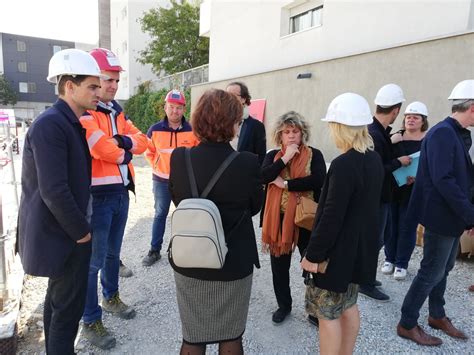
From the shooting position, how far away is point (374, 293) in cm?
338

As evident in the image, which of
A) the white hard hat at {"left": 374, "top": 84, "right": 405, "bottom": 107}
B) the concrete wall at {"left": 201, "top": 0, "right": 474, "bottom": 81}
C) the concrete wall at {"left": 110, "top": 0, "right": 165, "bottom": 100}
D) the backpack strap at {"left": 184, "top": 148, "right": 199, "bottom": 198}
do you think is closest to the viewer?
the backpack strap at {"left": 184, "top": 148, "right": 199, "bottom": 198}

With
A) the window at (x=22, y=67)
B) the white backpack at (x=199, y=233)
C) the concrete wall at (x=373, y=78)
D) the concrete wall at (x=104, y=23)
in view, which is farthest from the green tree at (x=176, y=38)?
the window at (x=22, y=67)

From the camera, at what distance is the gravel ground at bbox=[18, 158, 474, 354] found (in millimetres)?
2613

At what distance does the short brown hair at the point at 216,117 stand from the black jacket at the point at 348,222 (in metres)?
0.63

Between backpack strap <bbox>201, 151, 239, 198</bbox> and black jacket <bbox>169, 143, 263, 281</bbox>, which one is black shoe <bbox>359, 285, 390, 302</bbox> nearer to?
black jacket <bbox>169, 143, 263, 281</bbox>

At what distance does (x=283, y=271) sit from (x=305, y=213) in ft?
1.97

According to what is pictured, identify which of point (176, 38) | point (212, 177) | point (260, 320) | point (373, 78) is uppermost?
point (176, 38)

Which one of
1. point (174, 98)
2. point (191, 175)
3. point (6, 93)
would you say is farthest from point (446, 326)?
point (6, 93)

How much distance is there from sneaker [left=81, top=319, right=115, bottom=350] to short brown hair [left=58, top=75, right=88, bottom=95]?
175 centimetres

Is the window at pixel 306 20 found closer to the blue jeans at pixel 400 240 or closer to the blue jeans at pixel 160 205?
the blue jeans at pixel 400 240

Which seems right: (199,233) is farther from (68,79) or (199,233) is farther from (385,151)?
(385,151)

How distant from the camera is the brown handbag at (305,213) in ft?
8.29

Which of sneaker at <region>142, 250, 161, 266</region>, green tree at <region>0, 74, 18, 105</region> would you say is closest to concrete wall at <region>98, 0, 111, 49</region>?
green tree at <region>0, 74, 18, 105</region>

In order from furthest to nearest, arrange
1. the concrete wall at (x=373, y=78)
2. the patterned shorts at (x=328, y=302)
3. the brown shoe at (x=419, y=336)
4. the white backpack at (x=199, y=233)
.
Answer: the concrete wall at (x=373, y=78) → the brown shoe at (x=419, y=336) → the patterned shorts at (x=328, y=302) → the white backpack at (x=199, y=233)
